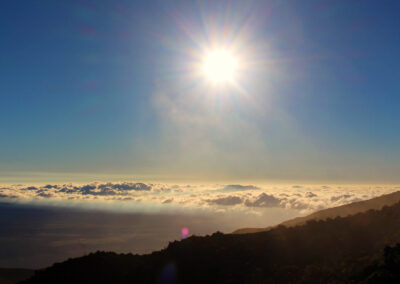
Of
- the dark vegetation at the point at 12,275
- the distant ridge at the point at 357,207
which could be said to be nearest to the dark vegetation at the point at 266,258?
the distant ridge at the point at 357,207

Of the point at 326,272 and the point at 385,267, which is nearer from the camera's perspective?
the point at 385,267

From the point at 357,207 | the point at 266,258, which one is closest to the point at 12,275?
the point at 266,258

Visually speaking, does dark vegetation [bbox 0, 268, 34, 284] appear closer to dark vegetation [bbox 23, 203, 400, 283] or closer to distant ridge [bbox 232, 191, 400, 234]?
dark vegetation [bbox 23, 203, 400, 283]

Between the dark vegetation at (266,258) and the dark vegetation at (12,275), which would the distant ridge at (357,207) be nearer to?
the dark vegetation at (266,258)

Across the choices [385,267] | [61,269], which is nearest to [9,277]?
[61,269]

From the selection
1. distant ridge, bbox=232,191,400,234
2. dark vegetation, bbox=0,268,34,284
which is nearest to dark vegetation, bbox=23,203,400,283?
distant ridge, bbox=232,191,400,234

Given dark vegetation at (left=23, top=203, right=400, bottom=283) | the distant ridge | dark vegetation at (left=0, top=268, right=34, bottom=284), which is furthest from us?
dark vegetation at (left=0, top=268, right=34, bottom=284)

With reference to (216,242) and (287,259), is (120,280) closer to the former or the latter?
(216,242)

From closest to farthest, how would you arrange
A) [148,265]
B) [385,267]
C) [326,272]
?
1. [385,267]
2. [326,272]
3. [148,265]

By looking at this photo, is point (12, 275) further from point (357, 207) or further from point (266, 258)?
point (357, 207)
